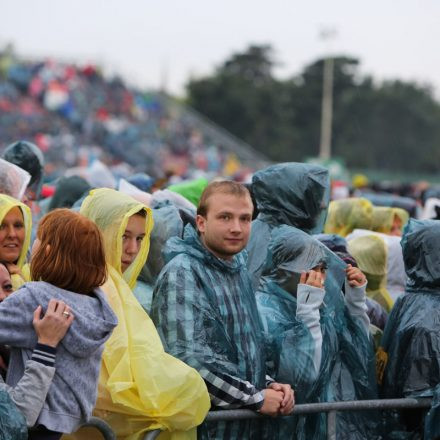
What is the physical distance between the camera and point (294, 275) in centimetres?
473

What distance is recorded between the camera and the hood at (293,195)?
5676 millimetres

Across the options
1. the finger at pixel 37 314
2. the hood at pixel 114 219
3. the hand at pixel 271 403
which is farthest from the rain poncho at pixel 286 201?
the finger at pixel 37 314

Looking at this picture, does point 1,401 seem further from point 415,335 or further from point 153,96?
Result: point 153,96

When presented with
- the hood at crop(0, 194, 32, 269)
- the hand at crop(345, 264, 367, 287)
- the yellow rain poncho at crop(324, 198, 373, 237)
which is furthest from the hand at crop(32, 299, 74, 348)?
the yellow rain poncho at crop(324, 198, 373, 237)

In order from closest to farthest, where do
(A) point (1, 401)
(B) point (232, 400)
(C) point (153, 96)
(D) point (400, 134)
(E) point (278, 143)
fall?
1. (A) point (1, 401)
2. (B) point (232, 400)
3. (C) point (153, 96)
4. (E) point (278, 143)
5. (D) point (400, 134)

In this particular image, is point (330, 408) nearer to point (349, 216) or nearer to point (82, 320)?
point (82, 320)

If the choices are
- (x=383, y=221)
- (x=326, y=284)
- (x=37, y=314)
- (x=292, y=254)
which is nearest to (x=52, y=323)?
(x=37, y=314)

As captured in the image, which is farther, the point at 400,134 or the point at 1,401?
the point at 400,134

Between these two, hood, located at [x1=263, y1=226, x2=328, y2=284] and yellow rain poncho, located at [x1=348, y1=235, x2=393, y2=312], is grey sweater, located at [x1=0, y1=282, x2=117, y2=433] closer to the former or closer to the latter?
hood, located at [x1=263, y1=226, x2=328, y2=284]

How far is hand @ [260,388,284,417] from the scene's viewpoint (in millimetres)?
4215

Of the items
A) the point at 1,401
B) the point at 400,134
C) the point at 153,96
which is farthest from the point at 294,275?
the point at 400,134

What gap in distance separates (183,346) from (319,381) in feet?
2.56

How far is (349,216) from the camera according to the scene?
777 cm

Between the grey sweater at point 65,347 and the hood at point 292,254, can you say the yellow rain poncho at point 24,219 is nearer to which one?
the grey sweater at point 65,347
